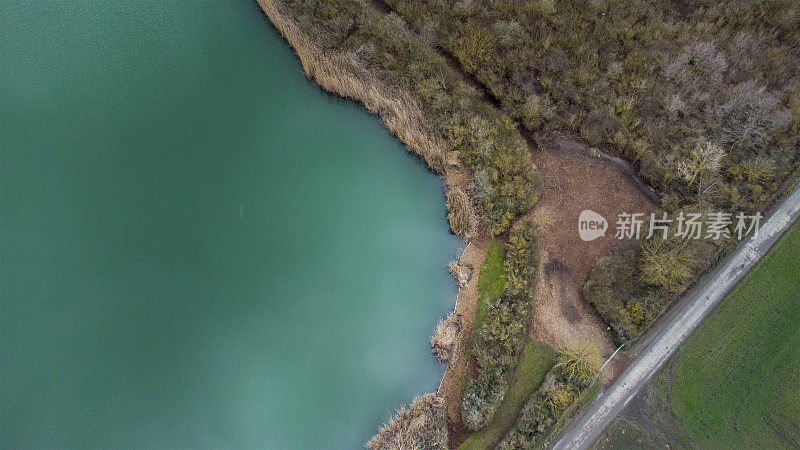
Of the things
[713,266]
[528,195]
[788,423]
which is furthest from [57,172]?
[788,423]

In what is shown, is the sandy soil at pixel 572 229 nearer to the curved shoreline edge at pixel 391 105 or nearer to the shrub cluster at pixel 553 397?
the shrub cluster at pixel 553 397

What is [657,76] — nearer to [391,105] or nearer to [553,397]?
[391,105]

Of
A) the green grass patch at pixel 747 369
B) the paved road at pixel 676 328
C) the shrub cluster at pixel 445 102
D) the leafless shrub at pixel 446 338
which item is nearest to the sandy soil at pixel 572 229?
the paved road at pixel 676 328

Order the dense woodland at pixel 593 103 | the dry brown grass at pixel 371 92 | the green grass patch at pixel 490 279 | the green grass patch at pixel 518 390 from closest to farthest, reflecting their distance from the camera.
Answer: the green grass patch at pixel 518 390 → the dense woodland at pixel 593 103 → the green grass patch at pixel 490 279 → the dry brown grass at pixel 371 92

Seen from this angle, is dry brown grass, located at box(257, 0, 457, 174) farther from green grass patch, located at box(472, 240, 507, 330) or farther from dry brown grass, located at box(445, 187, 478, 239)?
green grass patch, located at box(472, 240, 507, 330)

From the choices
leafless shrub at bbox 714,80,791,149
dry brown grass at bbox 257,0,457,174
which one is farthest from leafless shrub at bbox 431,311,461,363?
leafless shrub at bbox 714,80,791,149

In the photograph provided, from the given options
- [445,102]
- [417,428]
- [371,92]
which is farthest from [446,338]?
[371,92]
